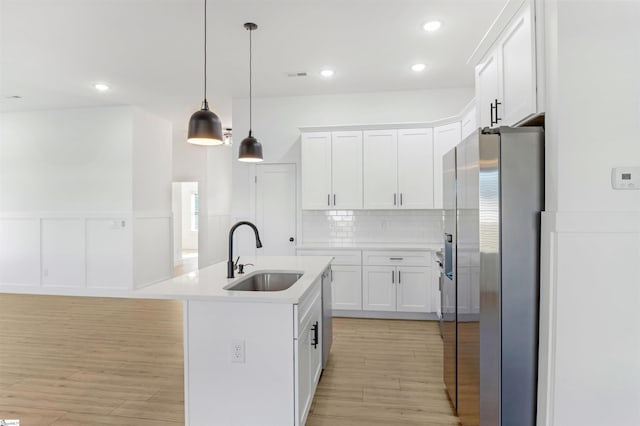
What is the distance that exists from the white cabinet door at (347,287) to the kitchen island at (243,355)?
2.47 meters

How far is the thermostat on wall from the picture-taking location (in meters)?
1.57

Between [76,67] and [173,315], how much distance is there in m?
3.24

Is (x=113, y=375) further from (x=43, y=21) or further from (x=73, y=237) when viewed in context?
(x=73, y=237)

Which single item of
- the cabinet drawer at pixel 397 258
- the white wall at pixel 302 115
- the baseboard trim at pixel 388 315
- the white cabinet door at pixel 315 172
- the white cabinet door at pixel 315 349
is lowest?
the baseboard trim at pixel 388 315

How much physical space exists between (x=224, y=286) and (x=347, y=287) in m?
2.57

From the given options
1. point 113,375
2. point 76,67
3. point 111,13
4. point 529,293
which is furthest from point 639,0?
point 76,67

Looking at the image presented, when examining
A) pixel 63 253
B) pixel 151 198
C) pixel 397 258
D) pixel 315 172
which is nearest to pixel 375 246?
pixel 397 258

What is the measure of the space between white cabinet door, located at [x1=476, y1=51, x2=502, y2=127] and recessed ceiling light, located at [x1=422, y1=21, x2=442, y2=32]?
2.17 ft

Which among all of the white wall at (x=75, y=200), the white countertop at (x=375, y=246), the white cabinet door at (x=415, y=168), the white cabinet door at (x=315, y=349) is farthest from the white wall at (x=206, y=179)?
the white cabinet door at (x=315, y=349)

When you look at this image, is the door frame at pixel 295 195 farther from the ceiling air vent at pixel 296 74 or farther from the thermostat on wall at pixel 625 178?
the thermostat on wall at pixel 625 178

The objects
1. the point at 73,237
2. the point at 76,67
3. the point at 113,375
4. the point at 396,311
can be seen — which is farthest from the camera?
the point at 73,237

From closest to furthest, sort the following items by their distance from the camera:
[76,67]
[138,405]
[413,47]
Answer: [138,405]
[413,47]
[76,67]

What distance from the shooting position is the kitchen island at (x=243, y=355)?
1.86 m

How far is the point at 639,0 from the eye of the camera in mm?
1573
